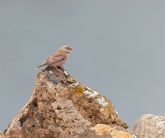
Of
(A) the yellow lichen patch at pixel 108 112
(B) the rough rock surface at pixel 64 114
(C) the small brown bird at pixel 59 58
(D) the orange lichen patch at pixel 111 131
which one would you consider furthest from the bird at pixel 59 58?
(D) the orange lichen patch at pixel 111 131

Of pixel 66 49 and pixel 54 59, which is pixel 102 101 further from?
pixel 66 49

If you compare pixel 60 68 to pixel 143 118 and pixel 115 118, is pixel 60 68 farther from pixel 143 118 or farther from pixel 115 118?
pixel 143 118

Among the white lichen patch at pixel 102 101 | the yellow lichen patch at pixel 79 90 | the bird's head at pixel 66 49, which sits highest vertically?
the bird's head at pixel 66 49

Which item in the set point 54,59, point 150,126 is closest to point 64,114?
point 54,59

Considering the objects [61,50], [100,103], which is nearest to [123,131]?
[100,103]

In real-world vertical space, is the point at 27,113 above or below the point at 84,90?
below

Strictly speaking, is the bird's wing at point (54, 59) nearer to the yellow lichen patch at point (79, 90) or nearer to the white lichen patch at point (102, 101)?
the yellow lichen patch at point (79, 90)

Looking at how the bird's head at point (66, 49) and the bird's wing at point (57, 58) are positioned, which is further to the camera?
the bird's head at point (66, 49)
